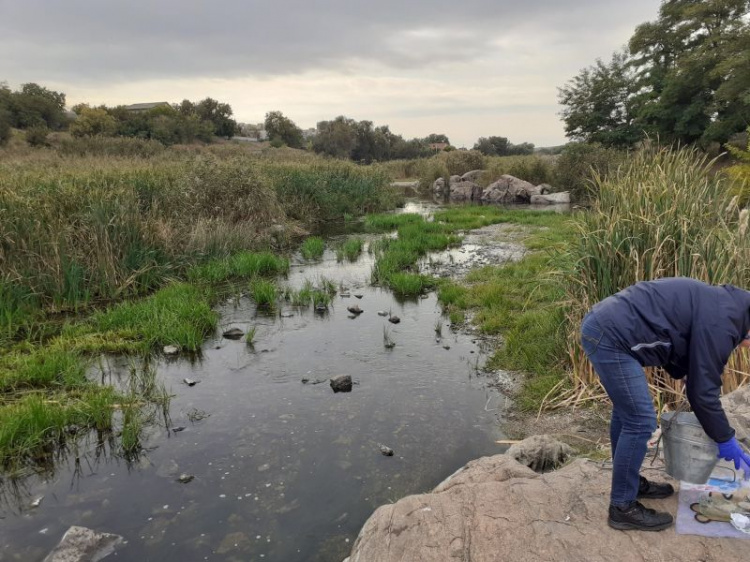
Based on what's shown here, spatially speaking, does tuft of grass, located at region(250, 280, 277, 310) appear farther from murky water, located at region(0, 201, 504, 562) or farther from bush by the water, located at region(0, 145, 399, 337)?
bush by the water, located at region(0, 145, 399, 337)

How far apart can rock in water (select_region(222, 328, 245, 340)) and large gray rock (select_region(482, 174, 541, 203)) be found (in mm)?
25687

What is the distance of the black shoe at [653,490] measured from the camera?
3250 millimetres

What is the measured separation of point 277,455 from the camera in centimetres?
520

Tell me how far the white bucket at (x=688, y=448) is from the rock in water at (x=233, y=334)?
265 inches

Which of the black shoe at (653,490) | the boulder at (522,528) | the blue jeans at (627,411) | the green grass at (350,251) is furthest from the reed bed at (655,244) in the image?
the green grass at (350,251)

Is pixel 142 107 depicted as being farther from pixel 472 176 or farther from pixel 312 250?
pixel 312 250

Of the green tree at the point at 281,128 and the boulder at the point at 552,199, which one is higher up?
the green tree at the point at 281,128

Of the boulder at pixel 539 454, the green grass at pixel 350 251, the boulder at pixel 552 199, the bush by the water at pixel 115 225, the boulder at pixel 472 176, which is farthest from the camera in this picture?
the boulder at pixel 472 176

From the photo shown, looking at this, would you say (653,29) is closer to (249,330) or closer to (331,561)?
(249,330)

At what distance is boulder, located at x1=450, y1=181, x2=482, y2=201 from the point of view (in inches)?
1341

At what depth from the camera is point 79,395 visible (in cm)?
612

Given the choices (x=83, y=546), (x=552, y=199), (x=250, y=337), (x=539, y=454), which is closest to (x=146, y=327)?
(x=250, y=337)

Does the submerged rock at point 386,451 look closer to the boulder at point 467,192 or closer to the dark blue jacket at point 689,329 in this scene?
the dark blue jacket at point 689,329

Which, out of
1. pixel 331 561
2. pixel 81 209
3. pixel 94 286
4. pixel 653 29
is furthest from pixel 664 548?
pixel 653 29
